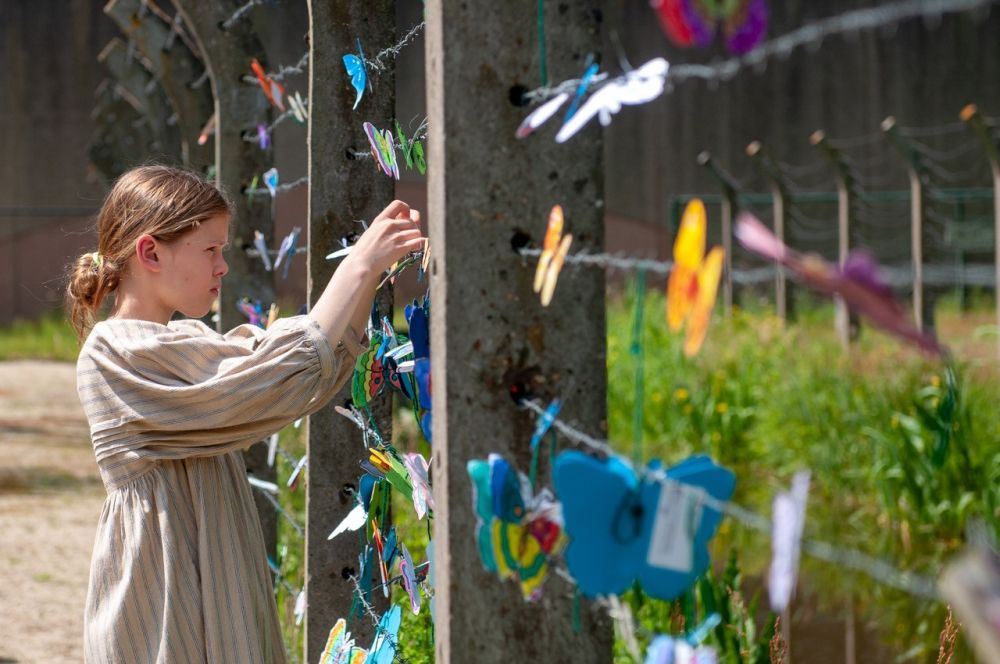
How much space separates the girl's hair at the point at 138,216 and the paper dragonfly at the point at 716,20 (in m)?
1.12

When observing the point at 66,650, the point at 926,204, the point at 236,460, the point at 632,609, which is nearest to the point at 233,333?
the point at 236,460

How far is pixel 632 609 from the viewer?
3.10m

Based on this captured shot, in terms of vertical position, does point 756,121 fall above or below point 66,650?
above

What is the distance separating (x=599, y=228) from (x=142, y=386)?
35.0 inches

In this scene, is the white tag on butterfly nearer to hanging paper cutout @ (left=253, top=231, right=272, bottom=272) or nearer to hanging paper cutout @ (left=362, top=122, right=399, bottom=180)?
hanging paper cutout @ (left=362, top=122, right=399, bottom=180)

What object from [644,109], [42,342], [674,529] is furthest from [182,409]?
[644,109]

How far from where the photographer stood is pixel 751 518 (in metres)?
0.99

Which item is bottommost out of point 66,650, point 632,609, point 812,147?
point 66,650

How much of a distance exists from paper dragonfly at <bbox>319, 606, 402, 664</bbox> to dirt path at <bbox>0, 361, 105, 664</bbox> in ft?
6.43

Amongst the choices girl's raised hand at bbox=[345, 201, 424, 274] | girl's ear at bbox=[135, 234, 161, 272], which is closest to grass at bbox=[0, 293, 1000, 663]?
girl's ear at bbox=[135, 234, 161, 272]

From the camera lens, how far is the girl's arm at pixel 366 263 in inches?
71.3

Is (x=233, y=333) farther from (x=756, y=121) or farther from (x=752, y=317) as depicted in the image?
(x=756, y=121)

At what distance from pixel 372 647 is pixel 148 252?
2.32ft

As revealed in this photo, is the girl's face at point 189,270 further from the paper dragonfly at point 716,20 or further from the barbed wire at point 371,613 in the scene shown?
the paper dragonfly at point 716,20
